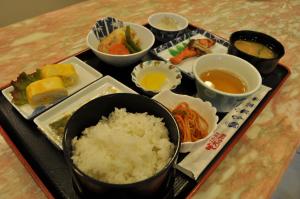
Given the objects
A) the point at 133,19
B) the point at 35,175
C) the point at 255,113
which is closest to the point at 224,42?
the point at 255,113

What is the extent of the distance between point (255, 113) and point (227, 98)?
22cm

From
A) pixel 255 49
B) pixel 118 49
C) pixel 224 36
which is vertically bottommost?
pixel 224 36

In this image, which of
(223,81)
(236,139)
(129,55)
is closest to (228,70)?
(223,81)

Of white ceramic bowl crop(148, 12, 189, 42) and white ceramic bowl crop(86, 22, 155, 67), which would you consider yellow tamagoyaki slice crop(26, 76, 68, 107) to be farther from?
white ceramic bowl crop(148, 12, 189, 42)

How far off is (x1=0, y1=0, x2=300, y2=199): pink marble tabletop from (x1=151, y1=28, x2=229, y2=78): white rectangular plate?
314 mm

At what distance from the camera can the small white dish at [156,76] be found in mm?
1305

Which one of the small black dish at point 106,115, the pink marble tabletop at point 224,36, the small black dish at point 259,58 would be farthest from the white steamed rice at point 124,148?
the small black dish at point 259,58

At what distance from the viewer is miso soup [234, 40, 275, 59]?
148cm

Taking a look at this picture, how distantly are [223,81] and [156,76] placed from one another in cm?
34

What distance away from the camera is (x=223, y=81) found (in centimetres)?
129

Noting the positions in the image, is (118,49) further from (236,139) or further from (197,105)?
(236,139)

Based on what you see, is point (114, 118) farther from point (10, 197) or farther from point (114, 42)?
point (114, 42)

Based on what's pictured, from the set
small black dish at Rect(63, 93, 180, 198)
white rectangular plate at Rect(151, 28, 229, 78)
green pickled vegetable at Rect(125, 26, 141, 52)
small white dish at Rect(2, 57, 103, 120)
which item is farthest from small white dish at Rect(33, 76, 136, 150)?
white rectangular plate at Rect(151, 28, 229, 78)

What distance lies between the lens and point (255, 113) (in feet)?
4.07
